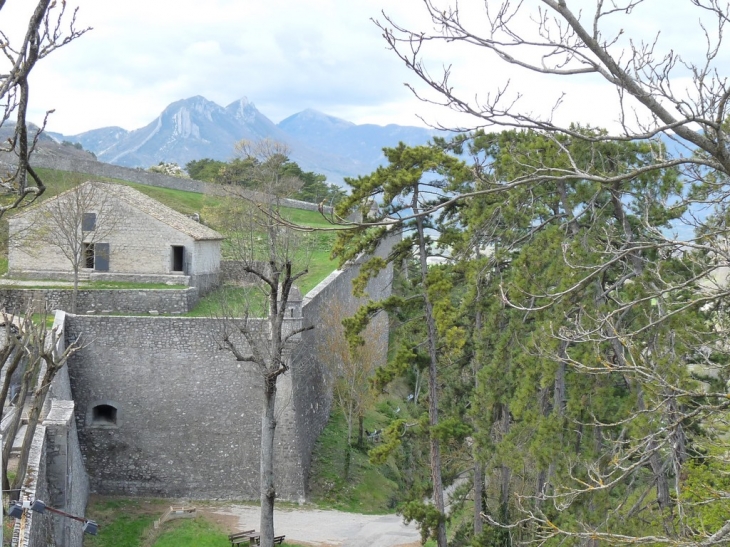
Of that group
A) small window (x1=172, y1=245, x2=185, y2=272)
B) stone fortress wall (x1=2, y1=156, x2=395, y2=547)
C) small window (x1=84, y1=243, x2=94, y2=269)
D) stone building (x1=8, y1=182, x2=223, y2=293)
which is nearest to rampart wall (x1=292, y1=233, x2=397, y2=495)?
stone fortress wall (x1=2, y1=156, x2=395, y2=547)

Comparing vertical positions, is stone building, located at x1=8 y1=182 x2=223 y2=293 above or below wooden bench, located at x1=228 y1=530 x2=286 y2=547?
above

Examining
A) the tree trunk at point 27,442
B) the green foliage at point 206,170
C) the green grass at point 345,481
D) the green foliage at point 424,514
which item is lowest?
the green grass at point 345,481

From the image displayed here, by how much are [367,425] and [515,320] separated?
1202 cm

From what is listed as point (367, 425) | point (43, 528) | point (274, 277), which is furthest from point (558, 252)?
point (367, 425)

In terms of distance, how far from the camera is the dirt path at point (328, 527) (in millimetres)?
16891

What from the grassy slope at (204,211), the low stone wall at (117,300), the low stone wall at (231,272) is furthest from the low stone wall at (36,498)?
the low stone wall at (231,272)

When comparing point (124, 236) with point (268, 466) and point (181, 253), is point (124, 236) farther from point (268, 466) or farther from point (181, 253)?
point (268, 466)

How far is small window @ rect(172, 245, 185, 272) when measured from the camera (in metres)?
23.6

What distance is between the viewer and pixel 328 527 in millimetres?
17547

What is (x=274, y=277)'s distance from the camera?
12820 millimetres

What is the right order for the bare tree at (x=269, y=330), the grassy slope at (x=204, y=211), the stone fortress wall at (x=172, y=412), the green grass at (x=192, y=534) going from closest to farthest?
the bare tree at (x=269, y=330) → the green grass at (x=192, y=534) → the stone fortress wall at (x=172, y=412) → the grassy slope at (x=204, y=211)

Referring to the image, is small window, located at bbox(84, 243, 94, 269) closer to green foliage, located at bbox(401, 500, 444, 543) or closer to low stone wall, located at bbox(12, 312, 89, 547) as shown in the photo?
low stone wall, located at bbox(12, 312, 89, 547)

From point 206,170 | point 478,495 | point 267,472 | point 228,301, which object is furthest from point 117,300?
point 206,170

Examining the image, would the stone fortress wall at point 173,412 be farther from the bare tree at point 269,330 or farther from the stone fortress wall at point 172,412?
the bare tree at point 269,330
